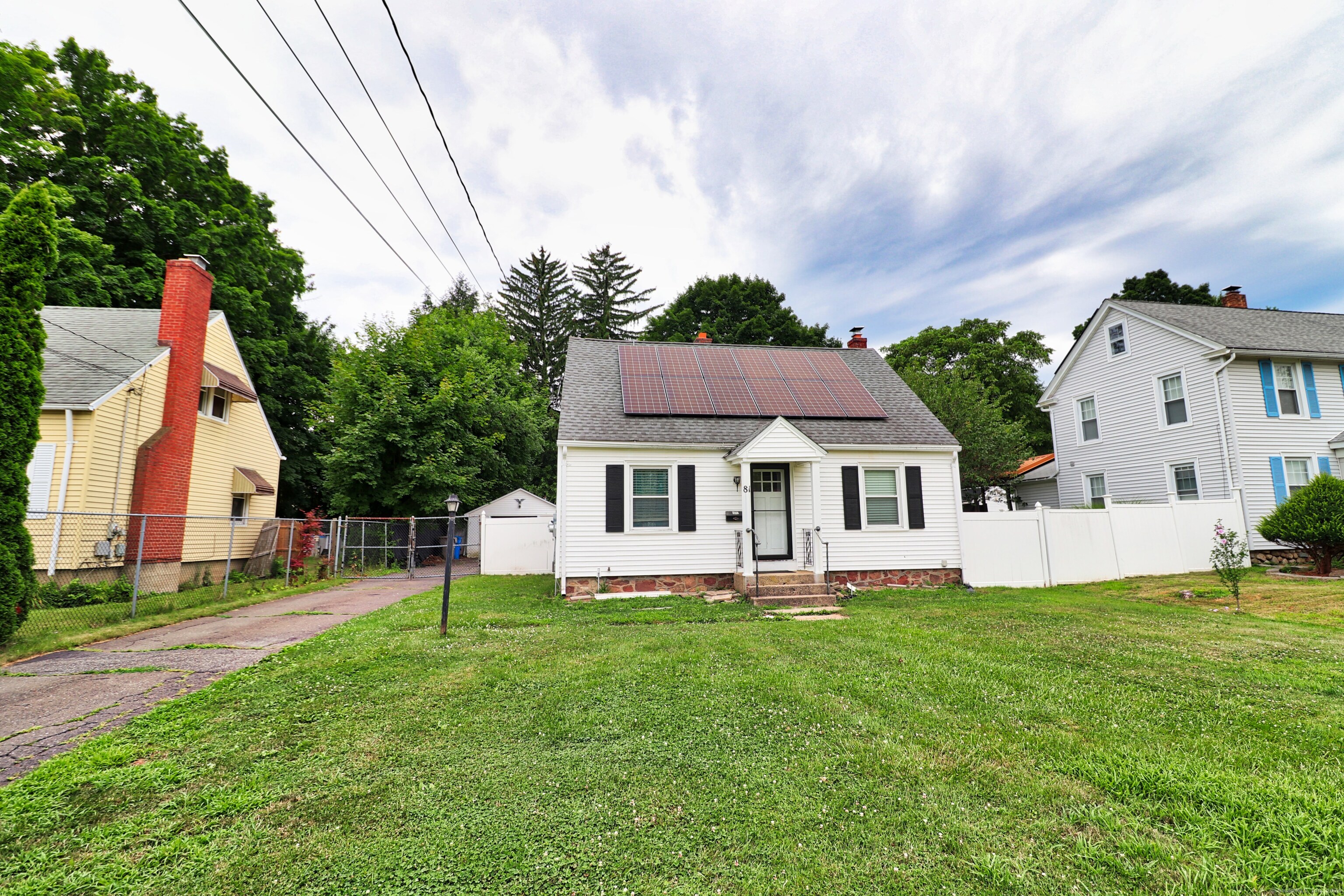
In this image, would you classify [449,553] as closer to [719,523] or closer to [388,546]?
[719,523]

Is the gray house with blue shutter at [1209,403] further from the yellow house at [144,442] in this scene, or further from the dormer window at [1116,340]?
the yellow house at [144,442]

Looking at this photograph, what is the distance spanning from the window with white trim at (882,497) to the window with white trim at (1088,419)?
39.0 feet

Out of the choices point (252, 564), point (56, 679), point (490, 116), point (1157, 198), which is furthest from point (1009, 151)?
point (252, 564)

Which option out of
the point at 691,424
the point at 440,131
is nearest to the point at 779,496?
the point at 691,424

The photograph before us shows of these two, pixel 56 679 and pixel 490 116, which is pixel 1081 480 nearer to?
pixel 490 116

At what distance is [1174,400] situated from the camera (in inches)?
628

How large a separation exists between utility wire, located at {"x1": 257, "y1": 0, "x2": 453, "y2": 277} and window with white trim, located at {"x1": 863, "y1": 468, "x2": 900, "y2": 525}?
9276mm

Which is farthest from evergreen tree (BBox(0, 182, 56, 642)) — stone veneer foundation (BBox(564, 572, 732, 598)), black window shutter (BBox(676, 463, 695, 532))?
black window shutter (BBox(676, 463, 695, 532))

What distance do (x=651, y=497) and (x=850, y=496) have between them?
4265 millimetres

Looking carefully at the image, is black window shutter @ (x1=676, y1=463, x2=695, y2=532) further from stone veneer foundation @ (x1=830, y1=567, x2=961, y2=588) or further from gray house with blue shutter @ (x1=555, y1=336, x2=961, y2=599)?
stone veneer foundation @ (x1=830, y1=567, x2=961, y2=588)

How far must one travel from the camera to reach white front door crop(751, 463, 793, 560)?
37.1ft

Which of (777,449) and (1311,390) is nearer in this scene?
(777,449)

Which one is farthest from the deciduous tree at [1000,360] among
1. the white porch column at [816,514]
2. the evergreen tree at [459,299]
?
the evergreen tree at [459,299]

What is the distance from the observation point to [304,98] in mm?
6516
